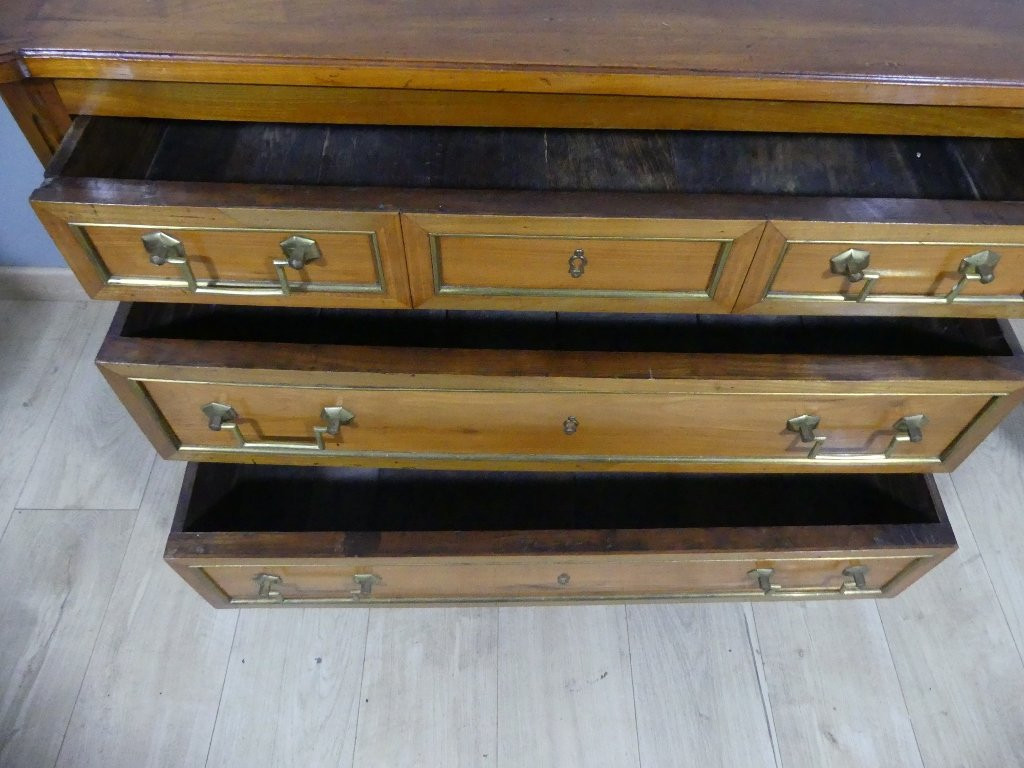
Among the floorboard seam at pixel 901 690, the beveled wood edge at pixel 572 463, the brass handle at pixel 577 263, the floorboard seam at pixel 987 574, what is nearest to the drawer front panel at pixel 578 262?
the brass handle at pixel 577 263

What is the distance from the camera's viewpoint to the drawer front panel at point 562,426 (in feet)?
2.75

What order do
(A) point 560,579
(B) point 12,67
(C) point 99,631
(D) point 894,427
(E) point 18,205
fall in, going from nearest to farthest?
1. (B) point 12,67
2. (D) point 894,427
3. (A) point 560,579
4. (C) point 99,631
5. (E) point 18,205

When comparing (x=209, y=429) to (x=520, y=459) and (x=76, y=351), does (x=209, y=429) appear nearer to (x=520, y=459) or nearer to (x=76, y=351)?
(x=520, y=459)

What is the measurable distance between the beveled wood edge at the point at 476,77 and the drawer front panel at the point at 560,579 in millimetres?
535

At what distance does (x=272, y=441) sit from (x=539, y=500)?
36cm

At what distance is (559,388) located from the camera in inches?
31.6

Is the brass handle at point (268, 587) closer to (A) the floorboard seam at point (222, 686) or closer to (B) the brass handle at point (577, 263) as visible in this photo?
(A) the floorboard seam at point (222, 686)

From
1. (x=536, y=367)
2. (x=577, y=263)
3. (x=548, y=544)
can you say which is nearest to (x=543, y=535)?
(x=548, y=544)

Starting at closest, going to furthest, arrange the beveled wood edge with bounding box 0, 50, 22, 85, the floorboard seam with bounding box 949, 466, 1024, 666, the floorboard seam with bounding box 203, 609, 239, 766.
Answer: the beveled wood edge with bounding box 0, 50, 22, 85
the floorboard seam with bounding box 203, 609, 239, 766
the floorboard seam with bounding box 949, 466, 1024, 666

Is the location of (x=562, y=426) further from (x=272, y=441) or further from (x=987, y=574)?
(x=987, y=574)

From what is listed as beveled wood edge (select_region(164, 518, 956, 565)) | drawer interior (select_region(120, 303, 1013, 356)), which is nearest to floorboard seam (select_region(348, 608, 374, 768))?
beveled wood edge (select_region(164, 518, 956, 565))

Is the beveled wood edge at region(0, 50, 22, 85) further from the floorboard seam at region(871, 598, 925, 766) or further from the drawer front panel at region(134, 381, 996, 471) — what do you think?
the floorboard seam at region(871, 598, 925, 766)

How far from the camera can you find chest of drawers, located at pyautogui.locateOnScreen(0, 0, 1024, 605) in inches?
26.0

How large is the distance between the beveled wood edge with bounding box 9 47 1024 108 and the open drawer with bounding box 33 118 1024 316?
75mm
